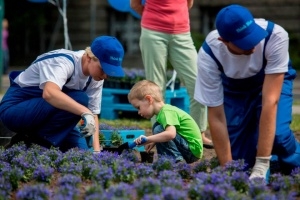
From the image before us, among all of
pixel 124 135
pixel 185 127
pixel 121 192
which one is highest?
pixel 121 192

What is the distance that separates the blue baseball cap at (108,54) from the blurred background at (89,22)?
64.1 feet

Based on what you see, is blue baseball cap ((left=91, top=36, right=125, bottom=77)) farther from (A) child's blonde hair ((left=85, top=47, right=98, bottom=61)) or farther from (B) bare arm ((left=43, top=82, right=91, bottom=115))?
(B) bare arm ((left=43, top=82, right=91, bottom=115))

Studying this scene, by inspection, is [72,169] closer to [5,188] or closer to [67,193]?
[5,188]

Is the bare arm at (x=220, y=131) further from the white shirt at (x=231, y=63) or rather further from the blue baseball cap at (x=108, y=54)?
the blue baseball cap at (x=108, y=54)

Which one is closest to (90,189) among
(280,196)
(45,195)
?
(45,195)

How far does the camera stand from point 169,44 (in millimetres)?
8734

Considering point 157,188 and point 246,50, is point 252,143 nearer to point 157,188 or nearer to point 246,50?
point 246,50

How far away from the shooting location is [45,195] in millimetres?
5414

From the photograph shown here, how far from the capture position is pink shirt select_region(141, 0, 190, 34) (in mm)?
8672

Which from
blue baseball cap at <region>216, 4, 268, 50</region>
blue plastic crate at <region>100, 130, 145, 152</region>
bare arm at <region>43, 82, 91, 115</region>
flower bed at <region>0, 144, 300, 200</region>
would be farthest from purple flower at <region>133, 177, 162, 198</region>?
blue plastic crate at <region>100, 130, 145, 152</region>

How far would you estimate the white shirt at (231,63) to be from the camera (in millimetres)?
6066

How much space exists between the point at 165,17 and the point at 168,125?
1.86m

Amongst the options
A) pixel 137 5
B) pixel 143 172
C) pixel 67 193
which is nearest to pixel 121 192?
pixel 67 193

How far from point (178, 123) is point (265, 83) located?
120 cm
